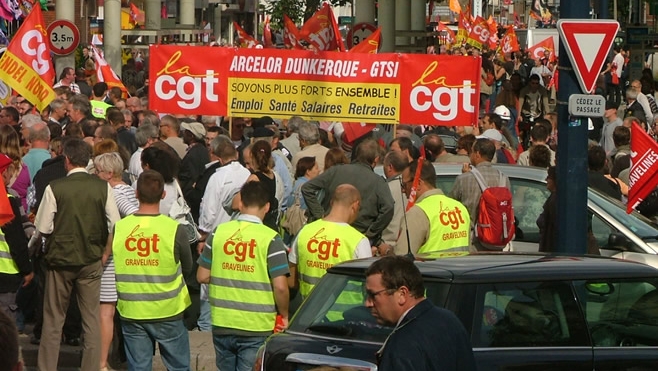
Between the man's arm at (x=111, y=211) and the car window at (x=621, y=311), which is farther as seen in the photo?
the man's arm at (x=111, y=211)

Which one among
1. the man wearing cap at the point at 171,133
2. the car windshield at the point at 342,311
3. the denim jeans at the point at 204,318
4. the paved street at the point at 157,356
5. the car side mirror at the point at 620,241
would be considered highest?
the man wearing cap at the point at 171,133

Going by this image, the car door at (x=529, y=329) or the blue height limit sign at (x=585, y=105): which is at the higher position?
the blue height limit sign at (x=585, y=105)

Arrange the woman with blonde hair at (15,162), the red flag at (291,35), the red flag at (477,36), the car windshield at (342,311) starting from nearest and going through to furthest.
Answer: the car windshield at (342,311) < the woman with blonde hair at (15,162) < the red flag at (291,35) < the red flag at (477,36)

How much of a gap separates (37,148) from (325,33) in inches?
335

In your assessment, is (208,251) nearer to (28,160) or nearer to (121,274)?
(121,274)

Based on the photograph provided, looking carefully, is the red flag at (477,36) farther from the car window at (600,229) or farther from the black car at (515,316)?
the black car at (515,316)

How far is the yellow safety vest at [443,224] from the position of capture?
10.2 m

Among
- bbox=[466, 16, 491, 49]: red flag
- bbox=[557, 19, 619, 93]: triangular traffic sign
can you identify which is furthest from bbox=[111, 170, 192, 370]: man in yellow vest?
bbox=[466, 16, 491, 49]: red flag

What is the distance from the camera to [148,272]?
9297 mm

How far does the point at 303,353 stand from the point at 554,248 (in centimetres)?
450

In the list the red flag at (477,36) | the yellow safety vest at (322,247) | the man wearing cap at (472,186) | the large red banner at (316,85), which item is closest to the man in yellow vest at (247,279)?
the yellow safety vest at (322,247)

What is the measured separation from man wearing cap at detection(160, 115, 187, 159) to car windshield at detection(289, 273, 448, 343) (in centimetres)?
702

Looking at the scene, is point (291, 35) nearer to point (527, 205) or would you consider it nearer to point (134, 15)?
point (527, 205)

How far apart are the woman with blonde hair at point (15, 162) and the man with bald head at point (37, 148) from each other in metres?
0.39
